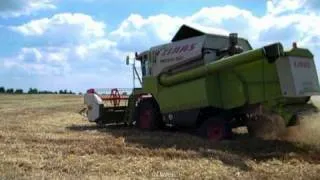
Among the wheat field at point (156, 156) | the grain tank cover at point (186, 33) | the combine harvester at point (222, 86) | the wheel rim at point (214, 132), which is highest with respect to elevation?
the grain tank cover at point (186, 33)

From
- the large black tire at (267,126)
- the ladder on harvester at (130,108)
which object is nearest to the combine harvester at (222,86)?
the large black tire at (267,126)

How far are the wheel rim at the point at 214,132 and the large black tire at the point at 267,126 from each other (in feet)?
2.56

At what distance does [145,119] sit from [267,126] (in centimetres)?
445

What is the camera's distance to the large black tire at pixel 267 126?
13.4 meters

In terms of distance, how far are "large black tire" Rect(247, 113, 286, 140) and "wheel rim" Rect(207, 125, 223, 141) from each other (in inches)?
30.7

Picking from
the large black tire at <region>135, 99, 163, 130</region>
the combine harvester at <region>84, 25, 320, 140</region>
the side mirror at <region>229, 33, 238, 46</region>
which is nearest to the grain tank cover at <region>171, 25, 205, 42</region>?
the combine harvester at <region>84, 25, 320, 140</region>

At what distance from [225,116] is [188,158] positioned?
3934 millimetres

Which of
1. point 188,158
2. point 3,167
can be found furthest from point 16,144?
point 188,158

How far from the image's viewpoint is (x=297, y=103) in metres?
13.5

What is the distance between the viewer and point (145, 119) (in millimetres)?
17250

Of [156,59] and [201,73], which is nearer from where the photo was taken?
[201,73]

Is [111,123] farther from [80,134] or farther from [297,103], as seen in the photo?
[297,103]

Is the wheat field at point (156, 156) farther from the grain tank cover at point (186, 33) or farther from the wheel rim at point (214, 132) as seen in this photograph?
the grain tank cover at point (186, 33)

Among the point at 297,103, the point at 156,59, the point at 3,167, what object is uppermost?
the point at 156,59
